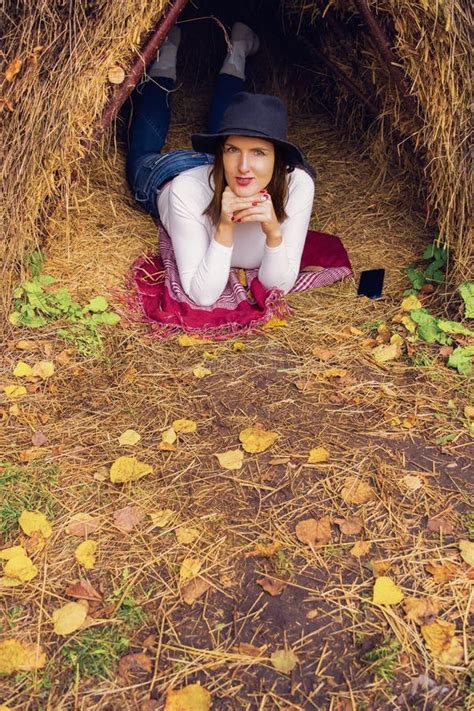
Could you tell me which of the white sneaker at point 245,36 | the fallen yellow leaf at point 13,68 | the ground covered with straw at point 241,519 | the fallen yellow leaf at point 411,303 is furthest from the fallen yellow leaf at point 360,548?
the white sneaker at point 245,36

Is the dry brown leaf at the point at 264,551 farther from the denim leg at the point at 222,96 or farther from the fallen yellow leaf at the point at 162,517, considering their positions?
the denim leg at the point at 222,96

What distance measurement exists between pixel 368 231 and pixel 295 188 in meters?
0.88

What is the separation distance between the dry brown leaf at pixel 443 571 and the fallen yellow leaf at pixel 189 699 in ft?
2.51

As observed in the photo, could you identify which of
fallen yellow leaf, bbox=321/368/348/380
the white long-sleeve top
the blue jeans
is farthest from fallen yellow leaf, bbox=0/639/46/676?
the blue jeans

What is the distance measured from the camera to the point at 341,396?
2.82m

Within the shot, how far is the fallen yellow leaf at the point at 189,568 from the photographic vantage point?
210 cm

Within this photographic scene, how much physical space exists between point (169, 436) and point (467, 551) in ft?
3.66

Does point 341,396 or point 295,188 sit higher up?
point 295,188

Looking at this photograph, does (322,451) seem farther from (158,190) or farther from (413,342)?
(158,190)

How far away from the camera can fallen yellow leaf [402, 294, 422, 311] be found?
3322 millimetres

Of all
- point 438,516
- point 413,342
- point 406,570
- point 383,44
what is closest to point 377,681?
point 406,570

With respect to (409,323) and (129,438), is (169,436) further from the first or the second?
(409,323)

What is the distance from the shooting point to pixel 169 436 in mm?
2609

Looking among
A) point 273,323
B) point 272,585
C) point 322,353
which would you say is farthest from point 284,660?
point 273,323
